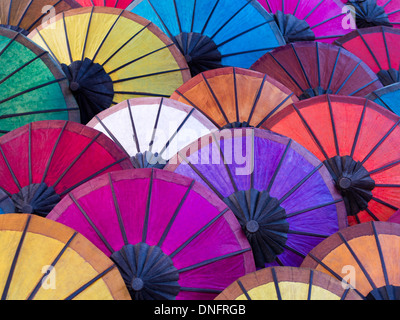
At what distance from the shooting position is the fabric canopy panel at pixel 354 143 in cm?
620

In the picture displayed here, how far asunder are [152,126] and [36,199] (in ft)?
5.02

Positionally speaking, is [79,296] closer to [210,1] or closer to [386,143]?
[386,143]

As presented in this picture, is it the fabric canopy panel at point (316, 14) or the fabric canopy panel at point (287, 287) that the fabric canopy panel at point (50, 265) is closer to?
the fabric canopy panel at point (287, 287)

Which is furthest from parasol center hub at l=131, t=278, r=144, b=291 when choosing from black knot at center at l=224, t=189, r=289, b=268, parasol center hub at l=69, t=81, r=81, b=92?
parasol center hub at l=69, t=81, r=81, b=92

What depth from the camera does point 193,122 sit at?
6.55 m

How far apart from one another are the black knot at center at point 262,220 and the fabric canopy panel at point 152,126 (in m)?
1.08

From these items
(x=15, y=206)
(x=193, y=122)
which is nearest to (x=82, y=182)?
(x=15, y=206)

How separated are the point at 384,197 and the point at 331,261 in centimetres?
159

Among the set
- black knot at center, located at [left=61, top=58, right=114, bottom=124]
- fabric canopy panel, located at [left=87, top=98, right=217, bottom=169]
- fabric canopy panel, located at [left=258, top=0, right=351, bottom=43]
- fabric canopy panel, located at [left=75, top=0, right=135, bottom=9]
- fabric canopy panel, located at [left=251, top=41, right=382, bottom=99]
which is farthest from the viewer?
fabric canopy panel, located at [left=258, top=0, right=351, bottom=43]

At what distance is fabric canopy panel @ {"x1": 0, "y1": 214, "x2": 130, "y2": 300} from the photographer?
421 centimetres

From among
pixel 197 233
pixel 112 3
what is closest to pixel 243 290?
pixel 197 233

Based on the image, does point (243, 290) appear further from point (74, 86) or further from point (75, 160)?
point (74, 86)

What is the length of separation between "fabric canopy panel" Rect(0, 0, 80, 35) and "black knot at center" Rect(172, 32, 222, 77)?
1844 millimetres

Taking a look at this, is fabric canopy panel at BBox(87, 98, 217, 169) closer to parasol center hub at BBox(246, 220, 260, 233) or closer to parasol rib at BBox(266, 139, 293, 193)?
parasol rib at BBox(266, 139, 293, 193)
